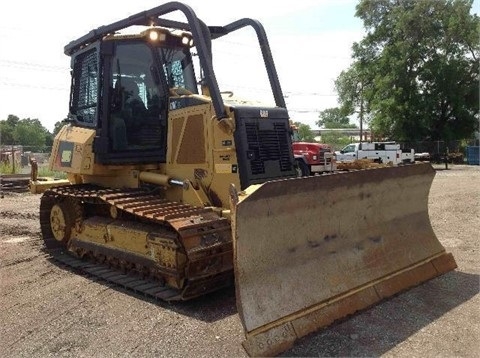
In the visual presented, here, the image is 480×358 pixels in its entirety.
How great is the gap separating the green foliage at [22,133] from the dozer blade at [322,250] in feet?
273

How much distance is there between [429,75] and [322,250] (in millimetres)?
34669

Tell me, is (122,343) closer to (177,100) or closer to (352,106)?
(177,100)

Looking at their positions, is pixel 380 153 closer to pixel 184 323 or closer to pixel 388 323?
pixel 388 323

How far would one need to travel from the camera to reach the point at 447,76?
34844mm

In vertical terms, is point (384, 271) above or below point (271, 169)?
below

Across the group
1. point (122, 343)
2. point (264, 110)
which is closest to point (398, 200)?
point (264, 110)

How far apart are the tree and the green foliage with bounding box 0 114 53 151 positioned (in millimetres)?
62613

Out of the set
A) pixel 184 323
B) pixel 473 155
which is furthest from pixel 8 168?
pixel 473 155

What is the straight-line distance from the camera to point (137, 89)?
6500 mm

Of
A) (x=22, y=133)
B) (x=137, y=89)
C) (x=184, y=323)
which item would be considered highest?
(x=22, y=133)

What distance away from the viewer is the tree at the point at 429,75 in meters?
35.3

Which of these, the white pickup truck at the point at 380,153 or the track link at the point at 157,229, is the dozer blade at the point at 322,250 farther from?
the white pickup truck at the point at 380,153

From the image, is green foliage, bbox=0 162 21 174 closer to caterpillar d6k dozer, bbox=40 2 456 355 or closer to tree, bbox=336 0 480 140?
caterpillar d6k dozer, bbox=40 2 456 355

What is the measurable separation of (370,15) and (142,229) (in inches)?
1516
